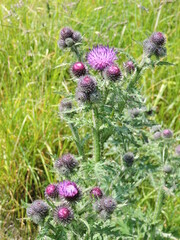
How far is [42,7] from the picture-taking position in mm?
4621

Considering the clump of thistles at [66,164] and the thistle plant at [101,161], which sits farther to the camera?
the clump of thistles at [66,164]

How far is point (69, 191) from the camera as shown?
1792 millimetres

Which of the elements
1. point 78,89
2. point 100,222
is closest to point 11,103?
point 78,89

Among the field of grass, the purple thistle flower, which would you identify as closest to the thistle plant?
the purple thistle flower

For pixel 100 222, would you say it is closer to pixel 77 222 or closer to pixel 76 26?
pixel 77 222

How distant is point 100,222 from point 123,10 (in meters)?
2.89

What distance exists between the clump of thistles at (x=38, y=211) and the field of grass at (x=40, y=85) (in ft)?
2.24

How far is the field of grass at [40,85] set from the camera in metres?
3.08

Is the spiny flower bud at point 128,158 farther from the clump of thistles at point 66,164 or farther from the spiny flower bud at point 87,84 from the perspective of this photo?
the spiny flower bud at point 87,84

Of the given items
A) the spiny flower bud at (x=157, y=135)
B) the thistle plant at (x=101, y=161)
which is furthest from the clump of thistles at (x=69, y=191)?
the spiny flower bud at (x=157, y=135)

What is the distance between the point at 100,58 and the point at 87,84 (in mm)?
269

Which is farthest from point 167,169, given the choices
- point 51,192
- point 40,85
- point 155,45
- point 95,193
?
point 40,85

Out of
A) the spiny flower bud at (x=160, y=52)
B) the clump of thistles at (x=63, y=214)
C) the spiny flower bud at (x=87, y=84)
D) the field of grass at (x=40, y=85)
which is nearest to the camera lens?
the clump of thistles at (x=63, y=214)

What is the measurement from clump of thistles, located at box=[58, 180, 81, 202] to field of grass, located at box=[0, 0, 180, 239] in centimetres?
70
